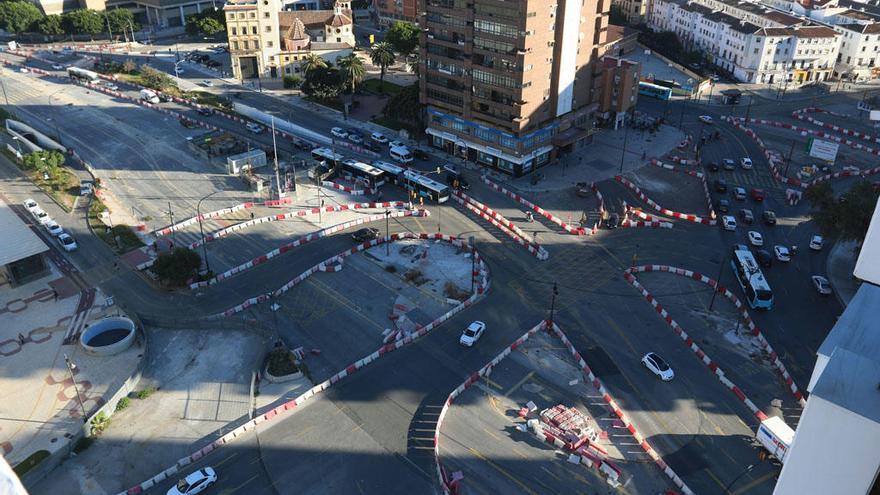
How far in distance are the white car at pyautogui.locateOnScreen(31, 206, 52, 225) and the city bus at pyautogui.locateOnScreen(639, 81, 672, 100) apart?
362 feet

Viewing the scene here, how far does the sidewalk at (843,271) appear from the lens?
70.4 meters

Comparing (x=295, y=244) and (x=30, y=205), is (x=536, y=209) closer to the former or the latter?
(x=295, y=244)

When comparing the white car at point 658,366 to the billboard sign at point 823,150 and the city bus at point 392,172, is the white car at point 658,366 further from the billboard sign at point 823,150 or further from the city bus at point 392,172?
the billboard sign at point 823,150

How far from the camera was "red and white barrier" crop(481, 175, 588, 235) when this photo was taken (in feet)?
268

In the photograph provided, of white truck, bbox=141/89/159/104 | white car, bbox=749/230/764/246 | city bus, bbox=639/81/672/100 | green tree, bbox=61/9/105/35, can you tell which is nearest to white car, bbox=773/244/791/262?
white car, bbox=749/230/764/246

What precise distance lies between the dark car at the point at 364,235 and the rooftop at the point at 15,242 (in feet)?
114

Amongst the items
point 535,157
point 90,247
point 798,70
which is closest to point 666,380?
point 535,157

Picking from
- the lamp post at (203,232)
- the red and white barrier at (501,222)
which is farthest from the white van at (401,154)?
the lamp post at (203,232)

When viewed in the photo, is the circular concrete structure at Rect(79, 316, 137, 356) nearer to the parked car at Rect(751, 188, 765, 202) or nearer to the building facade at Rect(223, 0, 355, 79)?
the parked car at Rect(751, 188, 765, 202)

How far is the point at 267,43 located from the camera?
141m

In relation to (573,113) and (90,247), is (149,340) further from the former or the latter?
(573,113)

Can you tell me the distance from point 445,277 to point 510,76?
34570 mm

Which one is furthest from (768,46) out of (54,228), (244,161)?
(54,228)

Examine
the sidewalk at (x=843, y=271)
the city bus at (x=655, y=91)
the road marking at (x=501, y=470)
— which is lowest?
the road marking at (x=501, y=470)
